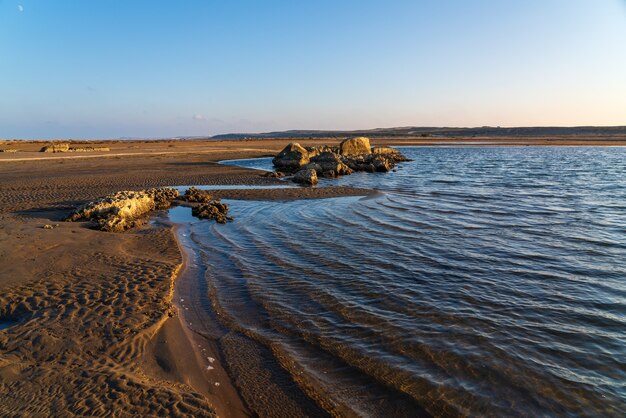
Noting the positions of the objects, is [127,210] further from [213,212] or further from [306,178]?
[306,178]

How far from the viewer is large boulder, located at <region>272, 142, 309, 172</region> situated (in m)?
31.7

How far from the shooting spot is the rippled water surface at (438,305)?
4.40m

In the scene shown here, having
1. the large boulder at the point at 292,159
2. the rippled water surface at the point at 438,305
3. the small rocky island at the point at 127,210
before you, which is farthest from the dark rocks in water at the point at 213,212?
the large boulder at the point at 292,159

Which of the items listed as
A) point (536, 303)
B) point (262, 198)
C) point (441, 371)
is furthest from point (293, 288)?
point (262, 198)

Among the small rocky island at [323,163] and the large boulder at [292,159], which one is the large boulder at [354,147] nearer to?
the small rocky island at [323,163]

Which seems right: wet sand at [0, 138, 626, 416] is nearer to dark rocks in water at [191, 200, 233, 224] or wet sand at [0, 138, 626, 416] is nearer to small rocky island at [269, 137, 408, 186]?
dark rocks in water at [191, 200, 233, 224]

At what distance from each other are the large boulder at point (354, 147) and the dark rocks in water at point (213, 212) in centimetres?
2690

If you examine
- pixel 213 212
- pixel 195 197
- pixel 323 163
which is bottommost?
pixel 213 212

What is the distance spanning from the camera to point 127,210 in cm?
1262

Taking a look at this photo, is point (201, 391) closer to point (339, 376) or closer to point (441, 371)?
point (339, 376)

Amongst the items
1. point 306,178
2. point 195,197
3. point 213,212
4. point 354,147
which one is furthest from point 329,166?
point 213,212

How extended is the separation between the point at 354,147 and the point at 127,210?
3126cm

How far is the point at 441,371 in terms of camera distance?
15.4ft

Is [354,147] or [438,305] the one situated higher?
[354,147]
